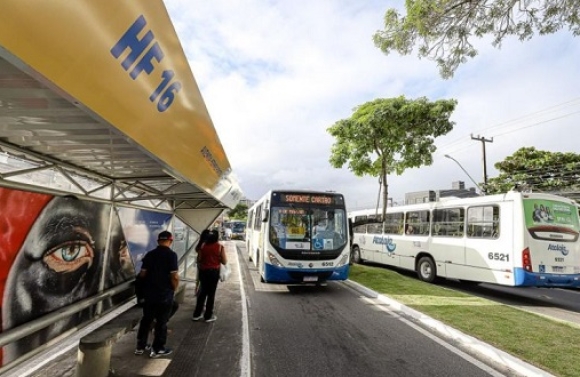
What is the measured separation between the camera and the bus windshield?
961 cm

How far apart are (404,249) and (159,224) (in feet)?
31.3

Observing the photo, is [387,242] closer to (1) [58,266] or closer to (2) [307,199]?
(2) [307,199]

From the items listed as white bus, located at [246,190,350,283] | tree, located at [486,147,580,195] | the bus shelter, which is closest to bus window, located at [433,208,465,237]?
white bus, located at [246,190,350,283]

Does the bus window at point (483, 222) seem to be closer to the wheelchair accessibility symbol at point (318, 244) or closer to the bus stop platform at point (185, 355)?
the wheelchair accessibility symbol at point (318, 244)

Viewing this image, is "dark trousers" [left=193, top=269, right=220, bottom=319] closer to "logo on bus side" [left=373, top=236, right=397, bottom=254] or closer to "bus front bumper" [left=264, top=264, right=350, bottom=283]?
"bus front bumper" [left=264, top=264, right=350, bottom=283]

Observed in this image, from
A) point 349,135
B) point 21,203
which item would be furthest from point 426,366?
point 349,135

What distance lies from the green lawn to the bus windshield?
6.65 ft

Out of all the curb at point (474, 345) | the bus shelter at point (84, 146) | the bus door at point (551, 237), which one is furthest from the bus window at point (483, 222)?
the bus shelter at point (84, 146)

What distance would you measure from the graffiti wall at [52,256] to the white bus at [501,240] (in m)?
9.76

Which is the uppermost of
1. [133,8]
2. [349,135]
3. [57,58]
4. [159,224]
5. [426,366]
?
[349,135]

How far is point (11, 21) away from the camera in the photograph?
1154mm

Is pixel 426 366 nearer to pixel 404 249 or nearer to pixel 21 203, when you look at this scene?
pixel 21 203

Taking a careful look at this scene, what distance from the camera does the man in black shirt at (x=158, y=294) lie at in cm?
495

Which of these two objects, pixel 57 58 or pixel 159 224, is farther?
pixel 159 224
